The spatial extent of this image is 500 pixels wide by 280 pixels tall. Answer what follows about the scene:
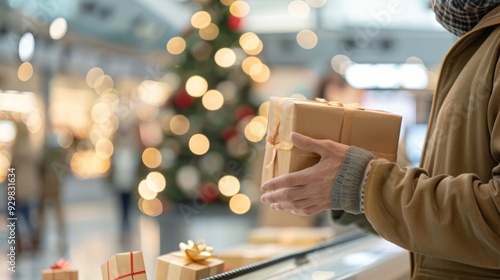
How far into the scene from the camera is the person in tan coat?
1.13 metres

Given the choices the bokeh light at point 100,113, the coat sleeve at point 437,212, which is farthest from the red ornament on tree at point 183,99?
the coat sleeve at point 437,212

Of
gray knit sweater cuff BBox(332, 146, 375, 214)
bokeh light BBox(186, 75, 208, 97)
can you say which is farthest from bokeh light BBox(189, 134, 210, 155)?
gray knit sweater cuff BBox(332, 146, 375, 214)

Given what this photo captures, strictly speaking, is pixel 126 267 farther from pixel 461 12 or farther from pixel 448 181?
pixel 461 12

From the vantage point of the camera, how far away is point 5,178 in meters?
1.66

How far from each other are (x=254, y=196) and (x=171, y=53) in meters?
1.83

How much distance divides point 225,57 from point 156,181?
1.70 m

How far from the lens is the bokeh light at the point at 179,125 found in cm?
675

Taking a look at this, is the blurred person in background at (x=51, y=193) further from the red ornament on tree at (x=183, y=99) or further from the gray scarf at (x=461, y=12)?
the gray scarf at (x=461, y=12)

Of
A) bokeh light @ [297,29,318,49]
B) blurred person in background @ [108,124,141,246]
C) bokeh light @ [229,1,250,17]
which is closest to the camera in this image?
bokeh light @ [229,1,250,17]

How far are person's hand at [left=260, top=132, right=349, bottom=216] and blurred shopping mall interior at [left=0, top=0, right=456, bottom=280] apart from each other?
1.37m

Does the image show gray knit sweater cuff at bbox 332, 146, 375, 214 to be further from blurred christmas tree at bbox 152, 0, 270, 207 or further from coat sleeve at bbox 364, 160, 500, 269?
blurred christmas tree at bbox 152, 0, 270, 207

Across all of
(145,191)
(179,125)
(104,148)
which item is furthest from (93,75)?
(179,125)

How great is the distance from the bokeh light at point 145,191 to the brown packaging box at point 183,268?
5955 millimetres

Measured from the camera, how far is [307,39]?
36.3 ft
